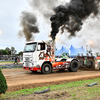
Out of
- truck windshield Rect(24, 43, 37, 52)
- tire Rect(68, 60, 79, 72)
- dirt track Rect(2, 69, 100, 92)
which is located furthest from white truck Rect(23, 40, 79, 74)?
tire Rect(68, 60, 79, 72)

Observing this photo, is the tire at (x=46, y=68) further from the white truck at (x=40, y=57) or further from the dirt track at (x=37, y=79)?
the dirt track at (x=37, y=79)

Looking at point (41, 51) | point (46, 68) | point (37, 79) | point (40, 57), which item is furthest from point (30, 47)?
point (37, 79)

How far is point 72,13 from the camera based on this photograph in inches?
596

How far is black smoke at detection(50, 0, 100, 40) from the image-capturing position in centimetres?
1441

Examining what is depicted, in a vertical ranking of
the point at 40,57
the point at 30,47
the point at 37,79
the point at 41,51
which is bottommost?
the point at 37,79

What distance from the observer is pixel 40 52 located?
11.3m

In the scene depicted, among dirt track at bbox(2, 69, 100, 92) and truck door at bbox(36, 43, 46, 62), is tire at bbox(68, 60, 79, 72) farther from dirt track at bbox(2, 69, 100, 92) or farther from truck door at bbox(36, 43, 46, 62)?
truck door at bbox(36, 43, 46, 62)

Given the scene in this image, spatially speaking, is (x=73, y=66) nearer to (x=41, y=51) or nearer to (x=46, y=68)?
(x=46, y=68)

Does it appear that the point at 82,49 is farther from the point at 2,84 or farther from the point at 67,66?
the point at 2,84

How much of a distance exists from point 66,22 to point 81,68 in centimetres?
560

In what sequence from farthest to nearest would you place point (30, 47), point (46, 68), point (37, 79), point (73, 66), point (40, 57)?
1. point (73, 66)
2. point (46, 68)
3. point (30, 47)
4. point (40, 57)
5. point (37, 79)

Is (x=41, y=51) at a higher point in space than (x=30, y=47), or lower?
lower

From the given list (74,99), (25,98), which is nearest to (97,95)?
(74,99)

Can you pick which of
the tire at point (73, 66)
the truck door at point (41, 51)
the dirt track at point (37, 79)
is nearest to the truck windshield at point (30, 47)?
the truck door at point (41, 51)
